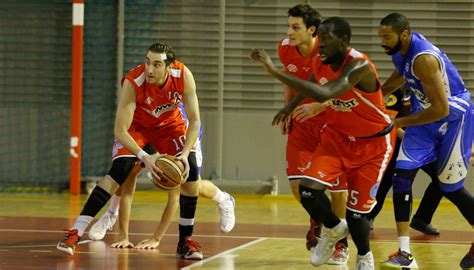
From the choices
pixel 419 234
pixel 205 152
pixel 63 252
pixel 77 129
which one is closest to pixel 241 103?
pixel 205 152

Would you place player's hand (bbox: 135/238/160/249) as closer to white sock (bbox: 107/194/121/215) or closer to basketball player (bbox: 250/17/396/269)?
white sock (bbox: 107/194/121/215)

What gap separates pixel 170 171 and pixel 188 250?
2.45 ft

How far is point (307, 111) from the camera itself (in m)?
9.27

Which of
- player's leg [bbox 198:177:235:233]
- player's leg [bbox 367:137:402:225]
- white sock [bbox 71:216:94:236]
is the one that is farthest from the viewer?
player's leg [bbox 367:137:402:225]

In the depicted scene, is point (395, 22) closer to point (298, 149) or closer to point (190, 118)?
point (298, 149)

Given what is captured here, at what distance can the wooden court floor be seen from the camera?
30.1 feet

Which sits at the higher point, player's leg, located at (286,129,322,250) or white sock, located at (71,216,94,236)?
player's leg, located at (286,129,322,250)

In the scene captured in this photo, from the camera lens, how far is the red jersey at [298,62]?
31.7 feet

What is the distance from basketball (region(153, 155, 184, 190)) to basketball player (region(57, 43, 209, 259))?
0.05m

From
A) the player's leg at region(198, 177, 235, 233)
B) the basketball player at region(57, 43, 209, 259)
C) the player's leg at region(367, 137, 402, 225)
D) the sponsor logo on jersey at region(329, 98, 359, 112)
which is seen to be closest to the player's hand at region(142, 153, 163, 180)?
the basketball player at region(57, 43, 209, 259)

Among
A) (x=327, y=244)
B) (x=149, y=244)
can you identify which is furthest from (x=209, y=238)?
(x=327, y=244)

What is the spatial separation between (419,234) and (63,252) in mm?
4059

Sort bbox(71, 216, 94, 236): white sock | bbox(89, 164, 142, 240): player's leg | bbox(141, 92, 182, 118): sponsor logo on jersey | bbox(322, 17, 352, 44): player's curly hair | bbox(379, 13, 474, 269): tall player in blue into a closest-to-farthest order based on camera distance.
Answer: bbox(322, 17, 352, 44): player's curly hair → bbox(379, 13, 474, 269): tall player in blue → bbox(71, 216, 94, 236): white sock → bbox(141, 92, 182, 118): sponsor logo on jersey → bbox(89, 164, 142, 240): player's leg

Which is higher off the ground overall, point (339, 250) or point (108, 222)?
point (339, 250)
